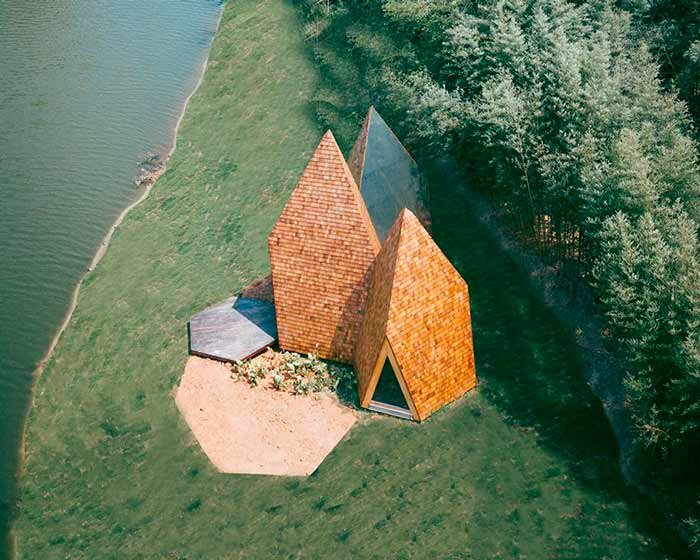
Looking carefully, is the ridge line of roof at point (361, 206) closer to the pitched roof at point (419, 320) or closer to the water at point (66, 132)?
the pitched roof at point (419, 320)

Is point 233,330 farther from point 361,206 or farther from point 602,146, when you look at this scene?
point 602,146

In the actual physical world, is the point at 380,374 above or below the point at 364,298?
below

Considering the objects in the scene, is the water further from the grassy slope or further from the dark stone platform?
the dark stone platform

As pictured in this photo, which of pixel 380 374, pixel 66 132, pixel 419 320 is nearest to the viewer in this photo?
pixel 419 320

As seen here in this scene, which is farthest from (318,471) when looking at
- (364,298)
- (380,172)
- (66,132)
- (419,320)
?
(66,132)

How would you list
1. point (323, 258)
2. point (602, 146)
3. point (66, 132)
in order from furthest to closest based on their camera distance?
1. point (66, 132)
2. point (602, 146)
3. point (323, 258)

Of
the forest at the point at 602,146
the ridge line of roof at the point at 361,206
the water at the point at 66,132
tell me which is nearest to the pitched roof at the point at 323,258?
the ridge line of roof at the point at 361,206

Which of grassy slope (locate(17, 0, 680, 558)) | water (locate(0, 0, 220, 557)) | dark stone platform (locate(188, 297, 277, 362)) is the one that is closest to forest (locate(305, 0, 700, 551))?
grassy slope (locate(17, 0, 680, 558))
